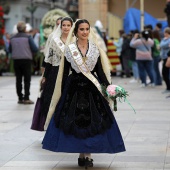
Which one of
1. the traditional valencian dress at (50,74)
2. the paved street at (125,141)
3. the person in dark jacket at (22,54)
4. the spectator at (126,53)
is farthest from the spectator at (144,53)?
the traditional valencian dress at (50,74)

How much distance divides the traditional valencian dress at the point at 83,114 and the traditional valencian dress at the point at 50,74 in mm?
1660

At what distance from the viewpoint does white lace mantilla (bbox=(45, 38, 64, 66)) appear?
10477 mm

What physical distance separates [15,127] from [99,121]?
13.1ft

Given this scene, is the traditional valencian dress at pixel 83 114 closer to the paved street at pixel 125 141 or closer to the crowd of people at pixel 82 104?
the crowd of people at pixel 82 104

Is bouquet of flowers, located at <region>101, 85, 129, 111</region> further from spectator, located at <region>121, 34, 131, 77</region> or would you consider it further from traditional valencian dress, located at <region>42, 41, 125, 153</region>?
spectator, located at <region>121, 34, 131, 77</region>

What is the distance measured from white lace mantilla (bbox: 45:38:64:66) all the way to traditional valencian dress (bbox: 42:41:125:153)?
1.67 metres

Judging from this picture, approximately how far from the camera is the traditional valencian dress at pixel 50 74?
10461 mm

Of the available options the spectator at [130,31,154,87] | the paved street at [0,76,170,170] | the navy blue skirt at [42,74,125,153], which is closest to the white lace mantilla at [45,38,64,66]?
the paved street at [0,76,170,170]

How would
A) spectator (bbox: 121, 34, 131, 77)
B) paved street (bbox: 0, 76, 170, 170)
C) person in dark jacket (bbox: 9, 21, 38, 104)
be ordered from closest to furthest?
paved street (bbox: 0, 76, 170, 170) → person in dark jacket (bbox: 9, 21, 38, 104) → spectator (bbox: 121, 34, 131, 77)

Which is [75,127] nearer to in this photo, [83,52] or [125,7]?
[83,52]

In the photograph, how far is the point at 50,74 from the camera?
10.5 metres

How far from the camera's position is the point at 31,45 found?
53.5ft

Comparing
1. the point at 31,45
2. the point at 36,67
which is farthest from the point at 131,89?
the point at 36,67

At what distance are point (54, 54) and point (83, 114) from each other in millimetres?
2181
